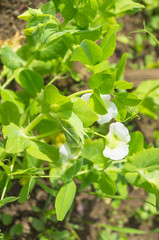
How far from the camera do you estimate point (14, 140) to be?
0.74m

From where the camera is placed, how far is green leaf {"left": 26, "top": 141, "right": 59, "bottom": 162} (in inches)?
29.8

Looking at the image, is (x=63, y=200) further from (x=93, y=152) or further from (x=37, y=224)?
(x=37, y=224)

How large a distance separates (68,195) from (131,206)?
108cm

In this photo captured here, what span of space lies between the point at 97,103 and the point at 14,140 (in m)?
0.25

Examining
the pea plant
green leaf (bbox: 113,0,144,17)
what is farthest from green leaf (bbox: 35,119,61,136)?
green leaf (bbox: 113,0,144,17)

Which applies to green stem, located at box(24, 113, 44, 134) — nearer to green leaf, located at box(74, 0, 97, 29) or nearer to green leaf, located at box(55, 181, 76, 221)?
green leaf, located at box(55, 181, 76, 221)

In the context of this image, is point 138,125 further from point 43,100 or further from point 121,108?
point 43,100

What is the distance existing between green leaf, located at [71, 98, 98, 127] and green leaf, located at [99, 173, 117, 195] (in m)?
0.27

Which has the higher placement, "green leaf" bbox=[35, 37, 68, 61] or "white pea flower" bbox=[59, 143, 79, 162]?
"green leaf" bbox=[35, 37, 68, 61]

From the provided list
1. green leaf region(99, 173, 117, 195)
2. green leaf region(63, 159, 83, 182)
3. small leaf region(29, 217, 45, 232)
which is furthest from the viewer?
small leaf region(29, 217, 45, 232)

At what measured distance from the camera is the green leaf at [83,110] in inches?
27.0

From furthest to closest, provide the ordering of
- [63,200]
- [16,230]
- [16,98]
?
1. [16,230]
2. [16,98]
3. [63,200]

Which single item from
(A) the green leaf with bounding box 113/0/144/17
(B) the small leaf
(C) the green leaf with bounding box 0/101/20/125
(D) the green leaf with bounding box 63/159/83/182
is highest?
(A) the green leaf with bounding box 113/0/144/17

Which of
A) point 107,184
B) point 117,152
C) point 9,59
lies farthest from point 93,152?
point 9,59
